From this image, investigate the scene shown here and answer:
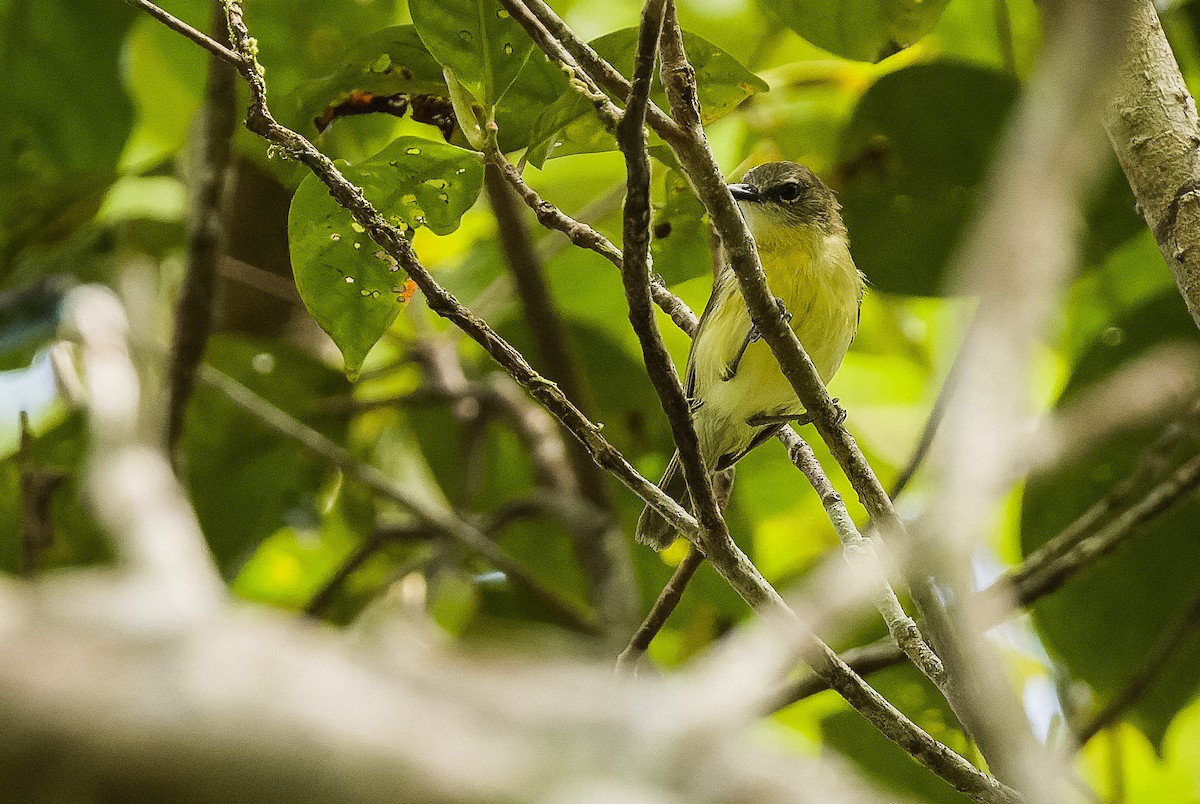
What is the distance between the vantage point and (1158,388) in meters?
0.98

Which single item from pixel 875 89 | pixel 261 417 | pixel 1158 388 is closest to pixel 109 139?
pixel 261 417

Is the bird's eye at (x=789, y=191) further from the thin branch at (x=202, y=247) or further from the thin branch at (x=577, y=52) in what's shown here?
the thin branch at (x=577, y=52)

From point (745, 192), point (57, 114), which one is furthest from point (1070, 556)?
point (57, 114)

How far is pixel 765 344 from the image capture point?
135 inches

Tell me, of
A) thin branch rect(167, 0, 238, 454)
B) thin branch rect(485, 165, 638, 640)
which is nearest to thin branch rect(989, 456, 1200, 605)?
thin branch rect(485, 165, 638, 640)

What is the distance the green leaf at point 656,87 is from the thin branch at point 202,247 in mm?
1118

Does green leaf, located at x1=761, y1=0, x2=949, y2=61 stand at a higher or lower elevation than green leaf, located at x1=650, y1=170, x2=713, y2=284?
higher

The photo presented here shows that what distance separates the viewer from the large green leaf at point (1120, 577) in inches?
112

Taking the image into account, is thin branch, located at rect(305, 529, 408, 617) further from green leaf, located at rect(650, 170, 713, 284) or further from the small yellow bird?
green leaf, located at rect(650, 170, 713, 284)

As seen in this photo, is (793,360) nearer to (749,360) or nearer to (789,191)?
(749,360)

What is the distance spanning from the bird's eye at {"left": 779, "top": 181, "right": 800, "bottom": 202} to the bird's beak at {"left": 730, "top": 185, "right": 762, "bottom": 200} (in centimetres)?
10

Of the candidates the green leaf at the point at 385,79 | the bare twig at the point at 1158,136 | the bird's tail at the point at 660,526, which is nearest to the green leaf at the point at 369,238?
the green leaf at the point at 385,79

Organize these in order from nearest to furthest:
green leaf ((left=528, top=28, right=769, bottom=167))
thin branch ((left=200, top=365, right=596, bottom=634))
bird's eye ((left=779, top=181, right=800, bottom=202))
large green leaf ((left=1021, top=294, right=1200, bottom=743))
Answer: green leaf ((left=528, top=28, right=769, bottom=167))
large green leaf ((left=1021, top=294, right=1200, bottom=743))
thin branch ((left=200, top=365, right=596, bottom=634))
bird's eye ((left=779, top=181, right=800, bottom=202))

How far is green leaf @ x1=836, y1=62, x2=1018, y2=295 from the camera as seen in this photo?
9.86 feet
